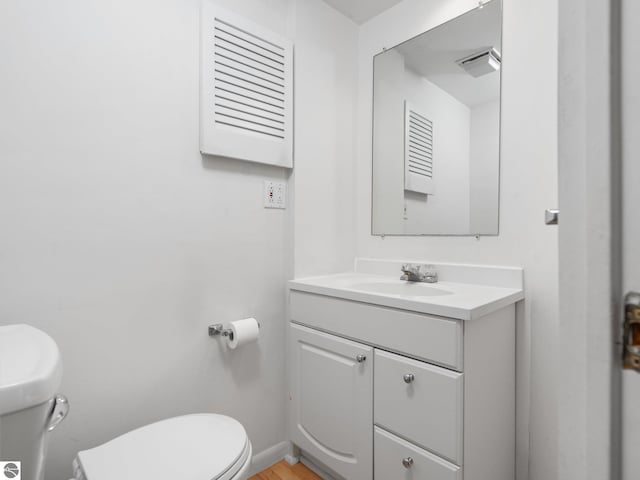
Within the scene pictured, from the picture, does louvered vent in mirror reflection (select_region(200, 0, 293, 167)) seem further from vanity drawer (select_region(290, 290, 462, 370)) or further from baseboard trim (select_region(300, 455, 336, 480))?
baseboard trim (select_region(300, 455, 336, 480))

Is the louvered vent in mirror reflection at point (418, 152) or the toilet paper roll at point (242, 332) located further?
the louvered vent in mirror reflection at point (418, 152)

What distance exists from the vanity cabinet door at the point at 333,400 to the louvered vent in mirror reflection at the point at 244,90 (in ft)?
2.76

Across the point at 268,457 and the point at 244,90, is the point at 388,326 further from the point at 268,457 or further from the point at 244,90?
the point at 244,90

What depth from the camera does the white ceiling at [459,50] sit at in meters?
1.42

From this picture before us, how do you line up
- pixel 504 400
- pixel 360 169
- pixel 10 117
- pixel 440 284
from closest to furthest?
pixel 10 117 → pixel 504 400 → pixel 440 284 → pixel 360 169

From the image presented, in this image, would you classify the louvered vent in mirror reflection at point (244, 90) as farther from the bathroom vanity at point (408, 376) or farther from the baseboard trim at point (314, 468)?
the baseboard trim at point (314, 468)

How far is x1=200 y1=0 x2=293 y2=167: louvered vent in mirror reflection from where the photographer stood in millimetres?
1325

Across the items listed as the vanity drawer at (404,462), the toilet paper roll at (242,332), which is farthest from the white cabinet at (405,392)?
the toilet paper roll at (242,332)

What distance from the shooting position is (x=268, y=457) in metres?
1.54

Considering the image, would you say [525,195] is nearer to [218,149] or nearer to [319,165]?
[319,165]

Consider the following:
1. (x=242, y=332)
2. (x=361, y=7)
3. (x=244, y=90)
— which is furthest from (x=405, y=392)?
(x=361, y=7)

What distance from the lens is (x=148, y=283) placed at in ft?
3.99

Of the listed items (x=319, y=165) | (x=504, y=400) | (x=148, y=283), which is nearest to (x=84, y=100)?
(x=148, y=283)

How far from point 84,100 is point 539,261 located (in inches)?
67.0
